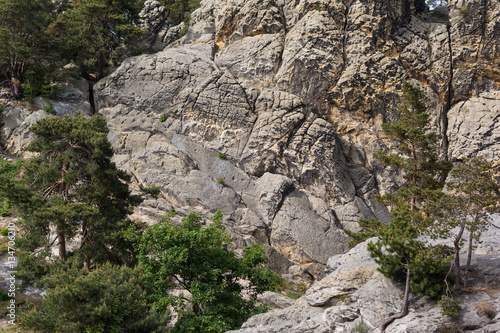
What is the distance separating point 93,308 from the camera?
37.9ft

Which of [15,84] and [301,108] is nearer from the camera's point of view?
[15,84]

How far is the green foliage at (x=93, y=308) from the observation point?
11547 millimetres

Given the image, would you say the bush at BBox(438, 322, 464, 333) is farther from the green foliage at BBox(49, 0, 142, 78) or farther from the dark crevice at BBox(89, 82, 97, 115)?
the green foliage at BBox(49, 0, 142, 78)

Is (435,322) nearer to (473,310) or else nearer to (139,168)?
(473,310)

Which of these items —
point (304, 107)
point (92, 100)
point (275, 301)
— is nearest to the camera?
point (275, 301)

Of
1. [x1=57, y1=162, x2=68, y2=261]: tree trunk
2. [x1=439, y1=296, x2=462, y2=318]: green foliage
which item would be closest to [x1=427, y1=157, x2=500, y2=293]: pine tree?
[x1=439, y1=296, x2=462, y2=318]: green foliage

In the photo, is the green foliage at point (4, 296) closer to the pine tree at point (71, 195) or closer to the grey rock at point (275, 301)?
the pine tree at point (71, 195)

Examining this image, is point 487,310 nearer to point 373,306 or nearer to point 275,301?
point 373,306

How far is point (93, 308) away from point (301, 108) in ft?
82.7

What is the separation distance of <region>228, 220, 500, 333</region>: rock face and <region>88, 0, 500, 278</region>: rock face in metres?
16.4

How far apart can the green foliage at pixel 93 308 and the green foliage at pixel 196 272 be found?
94 centimetres

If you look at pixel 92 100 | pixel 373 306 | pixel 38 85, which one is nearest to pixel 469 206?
pixel 373 306

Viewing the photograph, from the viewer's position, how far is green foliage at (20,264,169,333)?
455 inches

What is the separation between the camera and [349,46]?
109 ft
